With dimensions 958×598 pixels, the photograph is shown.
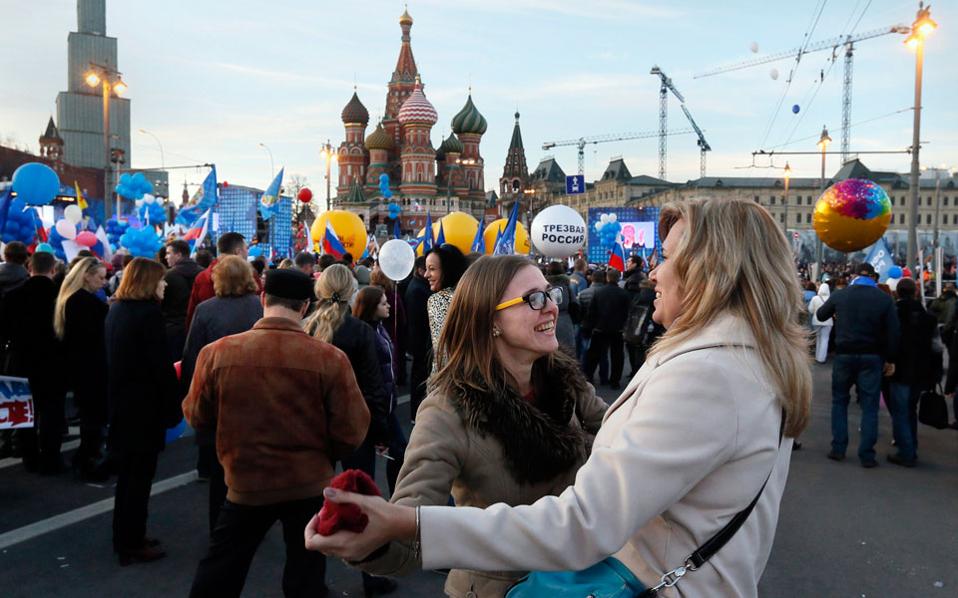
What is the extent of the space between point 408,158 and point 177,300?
74499 mm

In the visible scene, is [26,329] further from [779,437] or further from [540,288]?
[779,437]

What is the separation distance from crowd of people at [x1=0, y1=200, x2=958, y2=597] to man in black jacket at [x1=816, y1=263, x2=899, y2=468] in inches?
0.8

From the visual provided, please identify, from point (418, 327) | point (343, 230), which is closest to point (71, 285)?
point (418, 327)

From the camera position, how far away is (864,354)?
23.6 feet

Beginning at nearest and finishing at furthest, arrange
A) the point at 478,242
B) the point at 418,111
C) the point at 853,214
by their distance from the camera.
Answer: the point at 853,214
the point at 478,242
the point at 418,111

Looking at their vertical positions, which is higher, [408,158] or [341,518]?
[408,158]

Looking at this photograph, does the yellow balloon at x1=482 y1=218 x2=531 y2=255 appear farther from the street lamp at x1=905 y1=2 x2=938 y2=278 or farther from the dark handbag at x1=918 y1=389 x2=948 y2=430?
the dark handbag at x1=918 y1=389 x2=948 y2=430

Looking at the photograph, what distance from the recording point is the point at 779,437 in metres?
1.49

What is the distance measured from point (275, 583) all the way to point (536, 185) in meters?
115

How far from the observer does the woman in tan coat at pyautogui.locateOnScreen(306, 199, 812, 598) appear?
52.2 inches

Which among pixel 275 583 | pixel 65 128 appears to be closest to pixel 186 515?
pixel 275 583

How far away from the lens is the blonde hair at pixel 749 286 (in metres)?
1.52

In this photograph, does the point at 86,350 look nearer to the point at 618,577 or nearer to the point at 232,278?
the point at 232,278

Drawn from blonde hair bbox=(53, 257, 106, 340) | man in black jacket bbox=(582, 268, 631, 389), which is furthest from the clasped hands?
man in black jacket bbox=(582, 268, 631, 389)
